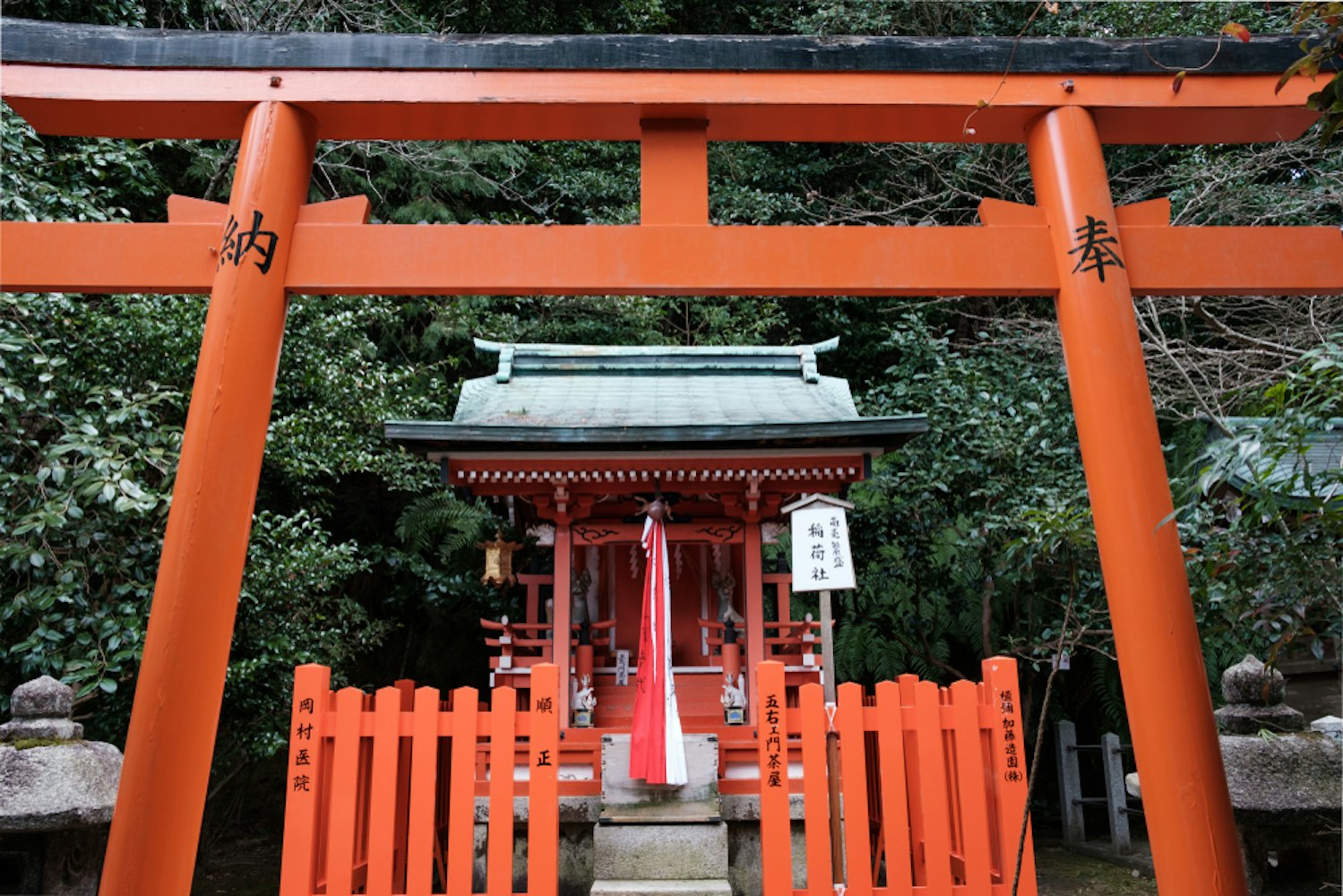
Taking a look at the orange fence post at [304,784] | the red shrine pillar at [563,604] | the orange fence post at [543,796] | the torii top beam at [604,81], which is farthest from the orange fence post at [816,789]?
the red shrine pillar at [563,604]

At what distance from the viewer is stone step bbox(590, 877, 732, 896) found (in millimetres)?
5121

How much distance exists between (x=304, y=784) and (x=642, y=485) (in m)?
4.02

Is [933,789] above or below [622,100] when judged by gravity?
below

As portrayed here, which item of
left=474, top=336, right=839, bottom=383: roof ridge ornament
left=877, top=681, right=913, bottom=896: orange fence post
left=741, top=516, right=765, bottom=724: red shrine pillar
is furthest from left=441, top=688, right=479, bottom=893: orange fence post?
left=474, top=336, right=839, bottom=383: roof ridge ornament

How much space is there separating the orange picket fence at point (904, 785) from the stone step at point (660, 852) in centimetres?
166

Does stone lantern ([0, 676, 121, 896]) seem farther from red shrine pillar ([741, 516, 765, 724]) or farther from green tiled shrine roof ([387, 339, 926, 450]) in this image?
red shrine pillar ([741, 516, 765, 724])

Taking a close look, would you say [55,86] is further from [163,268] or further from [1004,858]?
[1004,858]

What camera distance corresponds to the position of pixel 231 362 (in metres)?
2.93

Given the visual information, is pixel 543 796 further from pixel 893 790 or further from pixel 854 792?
pixel 893 790

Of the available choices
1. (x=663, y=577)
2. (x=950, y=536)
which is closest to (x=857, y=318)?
(x=950, y=536)

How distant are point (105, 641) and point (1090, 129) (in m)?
5.51

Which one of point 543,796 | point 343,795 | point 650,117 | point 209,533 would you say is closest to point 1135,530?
point 650,117

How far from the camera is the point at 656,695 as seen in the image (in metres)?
Result: 6.28

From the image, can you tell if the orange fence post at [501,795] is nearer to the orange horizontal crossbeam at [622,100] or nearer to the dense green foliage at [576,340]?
the dense green foliage at [576,340]
